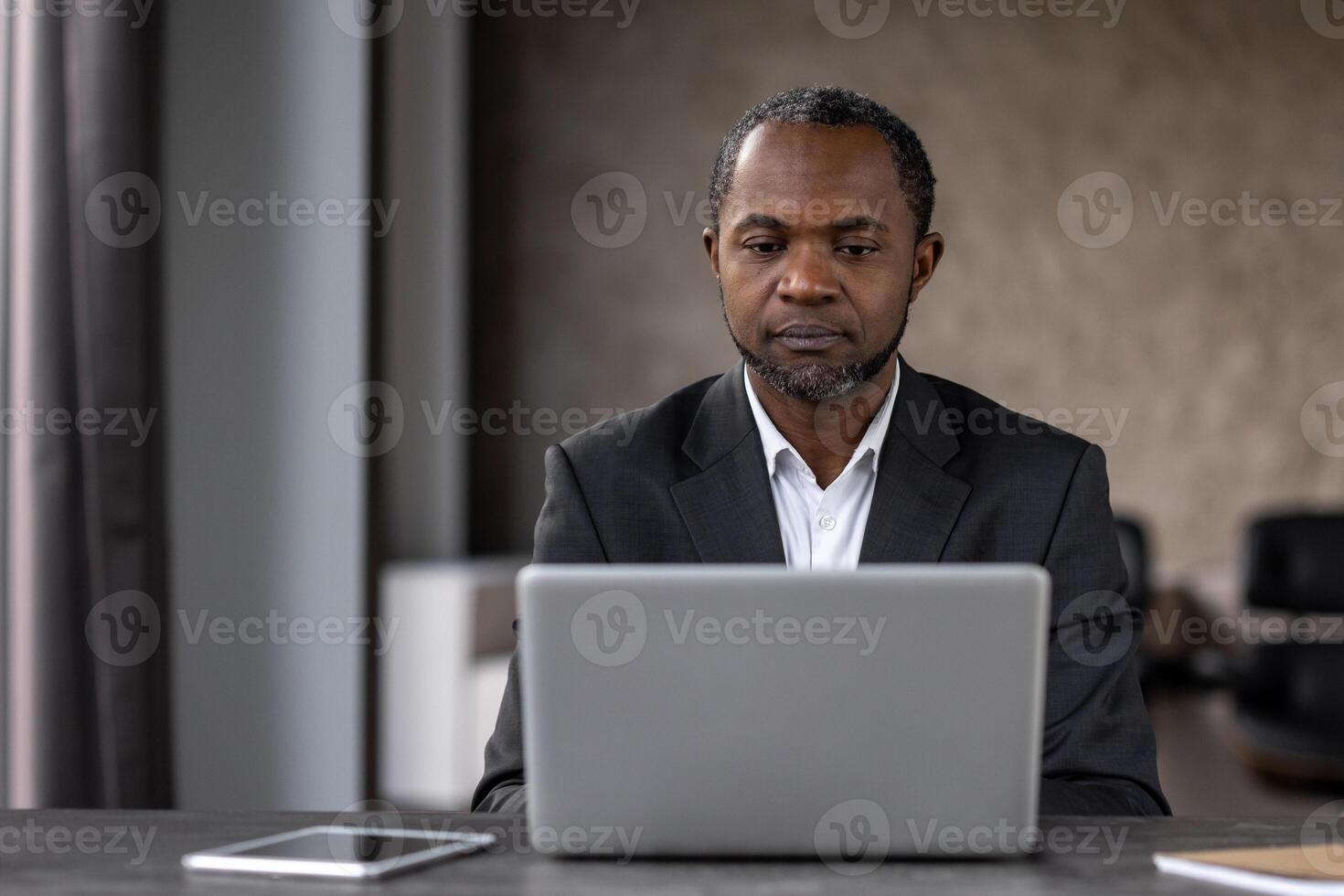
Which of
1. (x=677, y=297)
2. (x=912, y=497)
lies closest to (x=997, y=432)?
(x=912, y=497)

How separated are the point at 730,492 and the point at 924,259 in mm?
410

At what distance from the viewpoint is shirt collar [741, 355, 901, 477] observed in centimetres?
163

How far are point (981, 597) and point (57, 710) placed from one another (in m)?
1.90

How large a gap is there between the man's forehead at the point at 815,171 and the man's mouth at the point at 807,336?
136mm

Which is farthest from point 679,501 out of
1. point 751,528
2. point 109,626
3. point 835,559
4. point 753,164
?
point 109,626

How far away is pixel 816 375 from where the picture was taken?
1.59m

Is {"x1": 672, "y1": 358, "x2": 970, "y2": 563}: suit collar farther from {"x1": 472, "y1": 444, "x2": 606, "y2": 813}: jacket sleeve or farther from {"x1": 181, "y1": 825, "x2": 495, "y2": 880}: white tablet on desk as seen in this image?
{"x1": 181, "y1": 825, "x2": 495, "y2": 880}: white tablet on desk

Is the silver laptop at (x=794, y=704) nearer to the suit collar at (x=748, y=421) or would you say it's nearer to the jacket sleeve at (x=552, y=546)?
the jacket sleeve at (x=552, y=546)

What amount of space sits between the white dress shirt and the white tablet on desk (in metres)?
0.67

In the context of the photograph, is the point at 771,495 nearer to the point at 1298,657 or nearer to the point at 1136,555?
the point at 1298,657

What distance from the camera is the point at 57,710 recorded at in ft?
7.45

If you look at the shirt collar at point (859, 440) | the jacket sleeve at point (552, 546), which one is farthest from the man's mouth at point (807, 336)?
the jacket sleeve at point (552, 546)

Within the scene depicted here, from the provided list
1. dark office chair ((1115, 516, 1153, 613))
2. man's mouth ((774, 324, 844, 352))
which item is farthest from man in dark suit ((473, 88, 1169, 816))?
dark office chair ((1115, 516, 1153, 613))

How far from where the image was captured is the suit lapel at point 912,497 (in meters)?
1.53
